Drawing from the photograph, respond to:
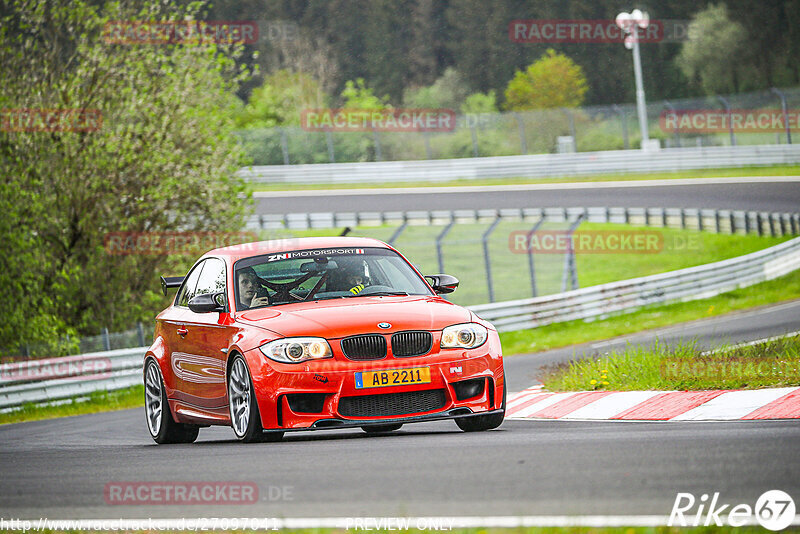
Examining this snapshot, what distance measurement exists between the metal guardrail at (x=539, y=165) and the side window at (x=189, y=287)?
33265 millimetres

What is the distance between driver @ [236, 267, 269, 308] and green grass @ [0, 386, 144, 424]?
9.37 meters

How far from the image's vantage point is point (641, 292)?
2608 cm

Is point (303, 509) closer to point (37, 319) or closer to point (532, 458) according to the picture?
point (532, 458)

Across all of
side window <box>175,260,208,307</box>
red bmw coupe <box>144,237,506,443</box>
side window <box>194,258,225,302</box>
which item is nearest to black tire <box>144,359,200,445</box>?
red bmw coupe <box>144,237,506,443</box>

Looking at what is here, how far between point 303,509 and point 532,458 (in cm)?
159

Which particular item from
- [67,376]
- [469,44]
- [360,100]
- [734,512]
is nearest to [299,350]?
[734,512]

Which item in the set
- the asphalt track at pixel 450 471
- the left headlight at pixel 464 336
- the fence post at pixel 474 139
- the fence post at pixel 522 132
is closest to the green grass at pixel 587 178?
the fence post at pixel 522 132

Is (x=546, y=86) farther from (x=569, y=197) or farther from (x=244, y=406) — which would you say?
(x=244, y=406)

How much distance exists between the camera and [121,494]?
662cm

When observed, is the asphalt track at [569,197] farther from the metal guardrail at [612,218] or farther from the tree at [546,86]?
the tree at [546,86]

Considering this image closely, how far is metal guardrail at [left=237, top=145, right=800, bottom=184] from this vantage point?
A: 45781 millimetres

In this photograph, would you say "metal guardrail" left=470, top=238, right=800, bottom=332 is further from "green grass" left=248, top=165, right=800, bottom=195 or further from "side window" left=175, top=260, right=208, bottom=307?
"green grass" left=248, top=165, right=800, bottom=195

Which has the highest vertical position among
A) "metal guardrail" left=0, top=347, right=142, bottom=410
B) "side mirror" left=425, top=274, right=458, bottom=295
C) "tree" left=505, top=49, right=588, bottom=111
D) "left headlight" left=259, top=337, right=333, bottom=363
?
"tree" left=505, top=49, right=588, bottom=111

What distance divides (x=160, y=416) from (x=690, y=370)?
452 centimetres
